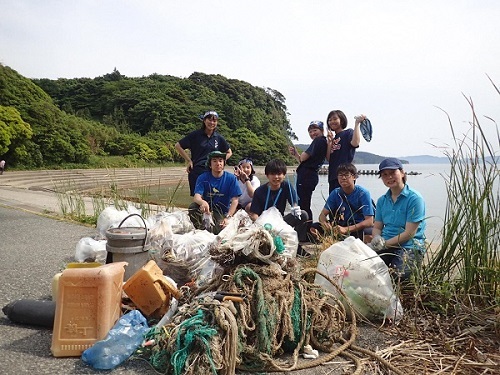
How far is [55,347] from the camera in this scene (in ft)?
8.18

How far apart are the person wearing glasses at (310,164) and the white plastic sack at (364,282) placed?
2.56 m

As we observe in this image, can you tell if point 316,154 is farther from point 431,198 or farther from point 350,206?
point 431,198

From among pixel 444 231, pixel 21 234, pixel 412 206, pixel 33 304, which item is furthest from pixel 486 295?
pixel 21 234

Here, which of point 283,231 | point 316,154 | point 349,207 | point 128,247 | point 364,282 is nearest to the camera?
point 364,282

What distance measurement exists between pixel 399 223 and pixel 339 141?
2.10 meters

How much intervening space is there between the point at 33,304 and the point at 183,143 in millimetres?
3532

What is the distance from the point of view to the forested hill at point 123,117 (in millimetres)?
26234

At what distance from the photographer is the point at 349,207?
454 centimetres

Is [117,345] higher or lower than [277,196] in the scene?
lower

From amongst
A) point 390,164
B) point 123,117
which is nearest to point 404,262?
point 390,164

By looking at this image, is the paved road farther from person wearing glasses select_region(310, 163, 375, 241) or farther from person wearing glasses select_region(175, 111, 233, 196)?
person wearing glasses select_region(175, 111, 233, 196)

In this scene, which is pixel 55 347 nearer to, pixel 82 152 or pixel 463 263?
pixel 463 263

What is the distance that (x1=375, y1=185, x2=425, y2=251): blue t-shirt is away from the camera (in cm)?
351

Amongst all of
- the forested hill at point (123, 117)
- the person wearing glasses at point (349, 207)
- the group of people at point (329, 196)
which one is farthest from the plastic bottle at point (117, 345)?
the forested hill at point (123, 117)
